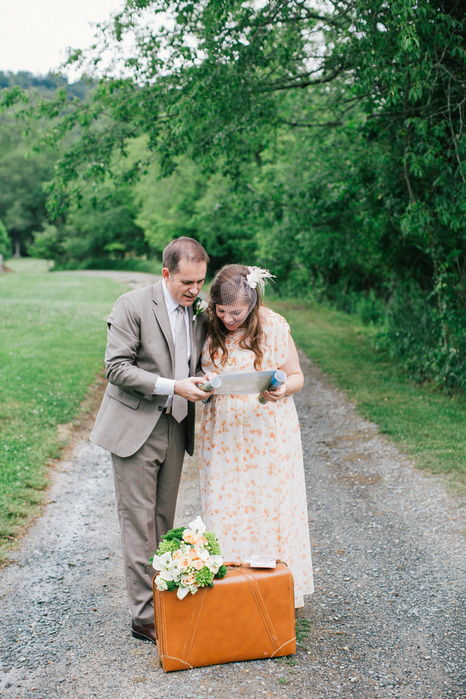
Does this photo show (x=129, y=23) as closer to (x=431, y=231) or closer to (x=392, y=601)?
(x=431, y=231)

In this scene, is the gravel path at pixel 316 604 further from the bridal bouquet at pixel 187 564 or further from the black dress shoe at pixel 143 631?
the bridal bouquet at pixel 187 564

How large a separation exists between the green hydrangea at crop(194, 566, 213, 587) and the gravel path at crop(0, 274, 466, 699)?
1.77 feet

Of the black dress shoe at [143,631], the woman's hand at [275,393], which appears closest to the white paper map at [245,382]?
the woman's hand at [275,393]

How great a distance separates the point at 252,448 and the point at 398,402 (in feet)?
19.4

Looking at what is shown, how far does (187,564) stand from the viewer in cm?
314

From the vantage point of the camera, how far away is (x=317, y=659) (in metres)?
3.47

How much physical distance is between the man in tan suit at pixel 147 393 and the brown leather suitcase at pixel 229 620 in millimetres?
456

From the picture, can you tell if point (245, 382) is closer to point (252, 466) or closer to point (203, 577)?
point (252, 466)

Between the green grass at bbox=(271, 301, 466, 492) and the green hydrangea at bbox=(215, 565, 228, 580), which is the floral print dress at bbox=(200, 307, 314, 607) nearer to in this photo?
the green hydrangea at bbox=(215, 565, 228, 580)

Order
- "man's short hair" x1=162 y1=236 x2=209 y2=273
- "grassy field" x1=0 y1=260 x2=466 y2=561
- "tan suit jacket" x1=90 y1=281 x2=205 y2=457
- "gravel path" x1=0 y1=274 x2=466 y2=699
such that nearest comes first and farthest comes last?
1. "gravel path" x1=0 y1=274 x2=466 y2=699
2. "man's short hair" x1=162 y1=236 x2=209 y2=273
3. "tan suit jacket" x1=90 y1=281 x2=205 y2=457
4. "grassy field" x1=0 y1=260 x2=466 y2=561

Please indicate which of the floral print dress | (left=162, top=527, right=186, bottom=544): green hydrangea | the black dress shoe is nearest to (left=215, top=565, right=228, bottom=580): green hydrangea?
(left=162, top=527, right=186, bottom=544): green hydrangea

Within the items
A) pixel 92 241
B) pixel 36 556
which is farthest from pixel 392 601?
pixel 92 241

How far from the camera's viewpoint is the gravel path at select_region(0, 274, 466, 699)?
326 centimetres

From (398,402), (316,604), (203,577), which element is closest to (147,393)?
(203,577)
